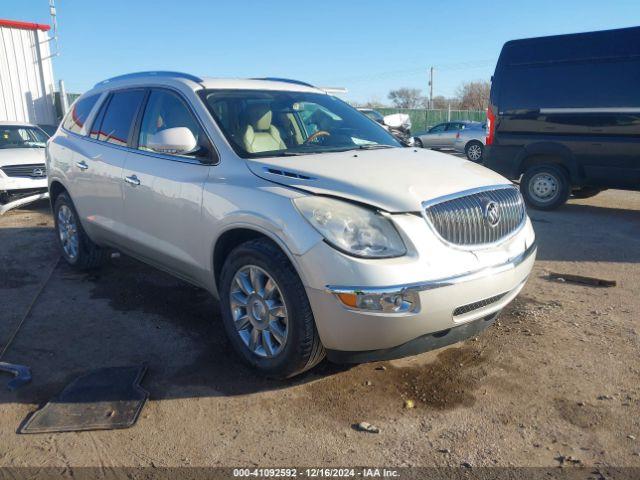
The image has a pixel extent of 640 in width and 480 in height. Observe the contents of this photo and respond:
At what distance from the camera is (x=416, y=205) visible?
2.92 metres

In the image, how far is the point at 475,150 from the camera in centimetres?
1972

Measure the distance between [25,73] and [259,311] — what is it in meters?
16.5

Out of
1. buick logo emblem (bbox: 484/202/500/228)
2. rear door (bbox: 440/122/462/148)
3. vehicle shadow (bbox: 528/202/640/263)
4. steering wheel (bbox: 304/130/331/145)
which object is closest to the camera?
buick logo emblem (bbox: 484/202/500/228)

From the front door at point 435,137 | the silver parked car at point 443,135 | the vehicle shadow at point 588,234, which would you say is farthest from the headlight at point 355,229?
the front door at point 435,137

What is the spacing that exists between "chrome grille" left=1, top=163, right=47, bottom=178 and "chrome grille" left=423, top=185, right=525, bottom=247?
303 inches

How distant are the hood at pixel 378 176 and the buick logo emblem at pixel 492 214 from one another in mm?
157

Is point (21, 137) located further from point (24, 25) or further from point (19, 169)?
point (24, 25)

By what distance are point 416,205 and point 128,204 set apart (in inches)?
96.9

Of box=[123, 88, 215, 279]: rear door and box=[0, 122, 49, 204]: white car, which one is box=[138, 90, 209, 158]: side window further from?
box=[0, 122, 49, 204]: white car

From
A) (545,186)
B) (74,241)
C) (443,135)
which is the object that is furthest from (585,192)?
(443,135)

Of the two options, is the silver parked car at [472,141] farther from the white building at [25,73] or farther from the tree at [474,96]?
the tree at [474,96]

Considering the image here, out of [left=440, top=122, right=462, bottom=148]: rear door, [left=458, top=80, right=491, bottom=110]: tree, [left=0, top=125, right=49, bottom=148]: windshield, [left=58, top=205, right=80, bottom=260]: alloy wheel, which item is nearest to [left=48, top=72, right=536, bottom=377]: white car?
[left=58, top=205, right=80, bottom=260]: alloy wheel

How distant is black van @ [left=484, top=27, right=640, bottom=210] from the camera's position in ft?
24.4

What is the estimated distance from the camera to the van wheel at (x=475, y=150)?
1952 centimetres
